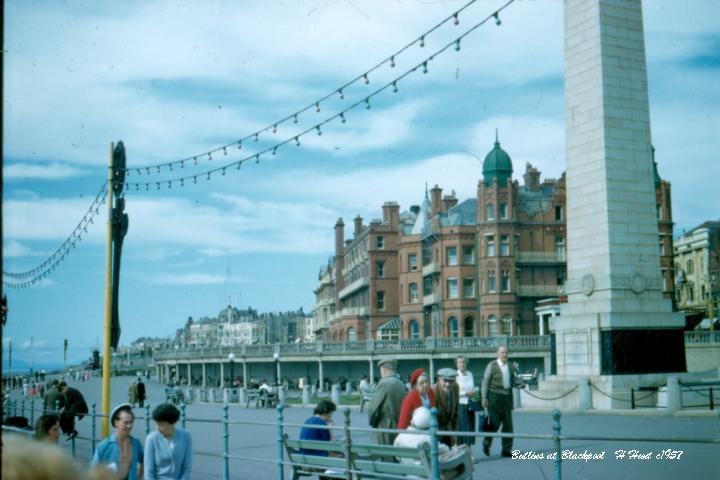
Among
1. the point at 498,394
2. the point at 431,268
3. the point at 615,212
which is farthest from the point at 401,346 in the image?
the point at 498,394

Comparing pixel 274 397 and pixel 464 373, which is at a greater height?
pixel 464 373

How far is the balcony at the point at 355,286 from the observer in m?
85.4

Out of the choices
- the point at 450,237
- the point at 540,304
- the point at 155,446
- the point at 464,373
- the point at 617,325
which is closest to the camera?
the point at 155,446

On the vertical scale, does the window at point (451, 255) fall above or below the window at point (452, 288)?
above

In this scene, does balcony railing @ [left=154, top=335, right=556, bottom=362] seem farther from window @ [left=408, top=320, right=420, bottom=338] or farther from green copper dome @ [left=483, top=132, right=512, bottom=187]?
green copper dome @ [left=483, top=132, right=512, bottom=187]

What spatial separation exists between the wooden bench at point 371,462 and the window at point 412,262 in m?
64.9

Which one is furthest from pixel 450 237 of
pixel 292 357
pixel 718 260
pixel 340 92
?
pixel 340 92

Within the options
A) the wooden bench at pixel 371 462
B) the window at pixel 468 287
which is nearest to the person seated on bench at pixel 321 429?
the wooden bench at pixel 371 462

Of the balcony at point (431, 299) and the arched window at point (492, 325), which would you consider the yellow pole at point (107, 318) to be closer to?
the arched window at point (492, 325)

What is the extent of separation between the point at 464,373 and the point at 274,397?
25.2 meters

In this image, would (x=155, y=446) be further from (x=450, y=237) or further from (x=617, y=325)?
(x=450, y=237)

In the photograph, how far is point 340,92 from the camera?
50.9 ft

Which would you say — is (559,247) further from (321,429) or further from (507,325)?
(321,429)

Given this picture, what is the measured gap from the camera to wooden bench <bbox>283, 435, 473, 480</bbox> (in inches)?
325
